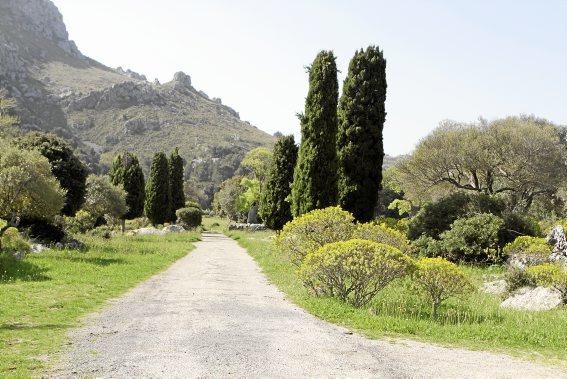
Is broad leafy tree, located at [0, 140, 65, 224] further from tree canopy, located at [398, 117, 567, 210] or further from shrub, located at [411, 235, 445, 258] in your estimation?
tree canopy, located at [398, 117, 567, 210]

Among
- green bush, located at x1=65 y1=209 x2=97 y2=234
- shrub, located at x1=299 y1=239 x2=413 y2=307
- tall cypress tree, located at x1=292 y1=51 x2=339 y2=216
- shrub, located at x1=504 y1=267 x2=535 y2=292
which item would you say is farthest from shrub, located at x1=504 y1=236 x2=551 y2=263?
green bush, located at x1=65 y1=209 x2=97 y2=234

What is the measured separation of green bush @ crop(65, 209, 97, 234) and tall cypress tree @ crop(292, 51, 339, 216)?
18.9 m

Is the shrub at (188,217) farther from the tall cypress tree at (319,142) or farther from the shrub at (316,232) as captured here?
the shrub at (316,232)

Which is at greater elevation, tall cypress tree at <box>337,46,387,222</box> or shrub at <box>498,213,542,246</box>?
tall cypress tree at <box>337,46,387,222</box>

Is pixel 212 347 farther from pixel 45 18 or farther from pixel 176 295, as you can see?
pixel 45 18

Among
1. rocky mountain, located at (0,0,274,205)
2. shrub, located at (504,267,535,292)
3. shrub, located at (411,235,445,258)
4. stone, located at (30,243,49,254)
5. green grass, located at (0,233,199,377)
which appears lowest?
green grass, located at (0,233,199,377)

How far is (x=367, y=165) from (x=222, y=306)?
686 inches

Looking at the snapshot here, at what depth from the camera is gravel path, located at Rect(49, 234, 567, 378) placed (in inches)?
245

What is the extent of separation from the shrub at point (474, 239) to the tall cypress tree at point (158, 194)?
3553 cm

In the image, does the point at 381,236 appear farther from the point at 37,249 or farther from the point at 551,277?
the point at 37,249

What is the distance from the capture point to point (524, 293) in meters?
14.0

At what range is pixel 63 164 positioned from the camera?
28.1 metres

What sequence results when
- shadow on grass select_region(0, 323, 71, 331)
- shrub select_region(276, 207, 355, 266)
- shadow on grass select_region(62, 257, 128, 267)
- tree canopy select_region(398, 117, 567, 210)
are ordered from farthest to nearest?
tree canopy select_region(398, 117, 567, 210) < shadow on grass select_region(62, 257, 128, 267) < shrub select_region(276, 207, 355, 266) < shadow on grass select_region(0, 323, 71, 331)

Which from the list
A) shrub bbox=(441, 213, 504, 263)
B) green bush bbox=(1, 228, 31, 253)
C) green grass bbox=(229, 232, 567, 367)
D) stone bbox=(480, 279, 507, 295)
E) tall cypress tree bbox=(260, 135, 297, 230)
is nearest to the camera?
green grass bbox=(229, 232, 567, 367)
